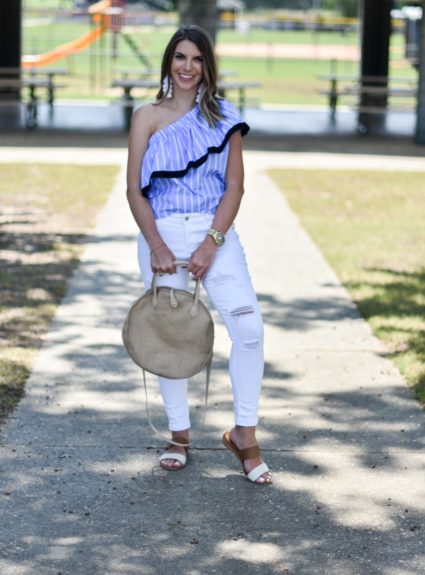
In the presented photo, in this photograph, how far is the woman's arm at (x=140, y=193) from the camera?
4902 mm

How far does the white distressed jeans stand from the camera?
4.93 m

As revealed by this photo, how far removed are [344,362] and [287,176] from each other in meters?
8.15

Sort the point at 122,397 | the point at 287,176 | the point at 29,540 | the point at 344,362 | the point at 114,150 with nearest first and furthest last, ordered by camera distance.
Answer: the point at 29,540
the point at 122,397
the point at 344,362
the point at 287,176
the point at 114,150

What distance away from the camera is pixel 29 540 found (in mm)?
4430

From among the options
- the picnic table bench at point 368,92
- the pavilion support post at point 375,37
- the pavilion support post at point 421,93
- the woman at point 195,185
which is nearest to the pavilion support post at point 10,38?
the picnic table bench at point 368,92

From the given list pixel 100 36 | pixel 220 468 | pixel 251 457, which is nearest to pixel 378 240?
pixel 220 468

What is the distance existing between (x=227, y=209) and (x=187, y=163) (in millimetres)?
234

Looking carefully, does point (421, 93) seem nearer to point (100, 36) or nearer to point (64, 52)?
point (100, 36)

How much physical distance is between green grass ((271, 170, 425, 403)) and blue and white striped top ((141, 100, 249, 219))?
194cm

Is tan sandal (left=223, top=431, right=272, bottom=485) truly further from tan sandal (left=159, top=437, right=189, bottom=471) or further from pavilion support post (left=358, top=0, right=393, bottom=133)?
pavilion support post (left=358, top=0, right=393, bottom=133)

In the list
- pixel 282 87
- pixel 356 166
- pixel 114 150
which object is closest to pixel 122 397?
pixel 356 166

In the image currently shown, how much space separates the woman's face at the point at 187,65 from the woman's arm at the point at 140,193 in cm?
16

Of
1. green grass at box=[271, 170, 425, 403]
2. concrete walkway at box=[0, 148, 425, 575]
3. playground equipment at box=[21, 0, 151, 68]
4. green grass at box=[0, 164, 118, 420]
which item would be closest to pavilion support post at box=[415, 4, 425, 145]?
green grass at box=[271, 170, 425, 403]

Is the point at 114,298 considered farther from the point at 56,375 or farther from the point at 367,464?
the point at 367,464
